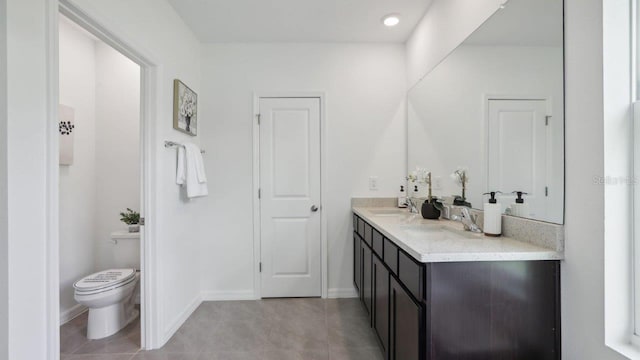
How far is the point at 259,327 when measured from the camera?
216 cm

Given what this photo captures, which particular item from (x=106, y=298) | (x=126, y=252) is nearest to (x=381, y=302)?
(x=106, y=298)

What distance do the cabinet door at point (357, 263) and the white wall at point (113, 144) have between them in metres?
2.17

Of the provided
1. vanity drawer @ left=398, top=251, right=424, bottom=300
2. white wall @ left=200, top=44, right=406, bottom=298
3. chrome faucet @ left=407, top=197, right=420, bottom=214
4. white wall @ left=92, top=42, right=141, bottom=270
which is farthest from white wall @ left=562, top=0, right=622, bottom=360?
white wall @ left=92, top=42, right=141, bottom=270

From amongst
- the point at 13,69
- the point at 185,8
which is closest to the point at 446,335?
the point at 13,69

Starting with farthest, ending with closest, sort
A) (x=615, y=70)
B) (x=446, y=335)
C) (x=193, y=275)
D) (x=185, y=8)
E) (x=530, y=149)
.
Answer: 1. (x=193, y=275)
2. (x=185, y=8)
3. (x=530, y=149)
4. (x=446, y=335)
5. (x=615, y=70)

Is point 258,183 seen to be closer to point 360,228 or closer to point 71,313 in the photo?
point 360,228

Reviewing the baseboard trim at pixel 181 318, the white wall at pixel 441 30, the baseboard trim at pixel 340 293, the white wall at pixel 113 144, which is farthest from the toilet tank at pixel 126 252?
the white wall at pixel 441 30

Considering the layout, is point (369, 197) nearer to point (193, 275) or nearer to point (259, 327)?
point (259, 327)

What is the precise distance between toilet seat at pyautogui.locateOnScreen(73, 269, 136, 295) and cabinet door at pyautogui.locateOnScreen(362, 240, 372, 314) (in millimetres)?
1828

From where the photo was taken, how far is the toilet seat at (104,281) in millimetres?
1896

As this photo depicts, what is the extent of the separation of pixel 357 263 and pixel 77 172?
2.67 m

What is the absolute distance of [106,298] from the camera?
1937 mm

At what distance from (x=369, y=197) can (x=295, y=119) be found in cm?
107

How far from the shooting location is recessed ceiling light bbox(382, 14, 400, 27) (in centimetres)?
225
